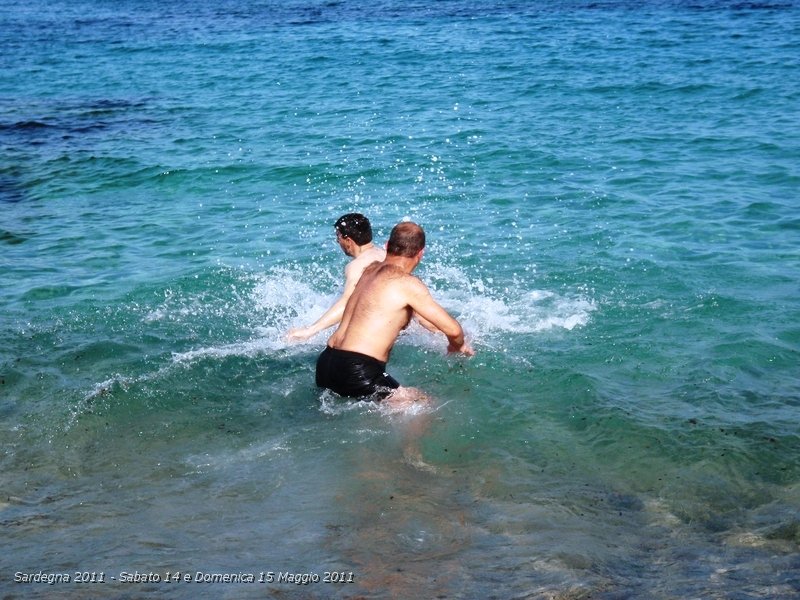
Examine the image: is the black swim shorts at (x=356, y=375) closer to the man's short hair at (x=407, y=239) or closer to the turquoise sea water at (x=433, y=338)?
the turquoise sea water at (x=433, y=338)

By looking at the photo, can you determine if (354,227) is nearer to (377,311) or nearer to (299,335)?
(299,335)

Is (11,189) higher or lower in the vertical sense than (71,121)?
lower

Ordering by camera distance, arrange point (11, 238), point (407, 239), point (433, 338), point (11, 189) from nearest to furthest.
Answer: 1. point (407, 239)
2. point (433, 338)
3. point (11, 238)
4. point (11, 189)

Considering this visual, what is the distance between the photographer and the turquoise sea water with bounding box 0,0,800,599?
5.37m

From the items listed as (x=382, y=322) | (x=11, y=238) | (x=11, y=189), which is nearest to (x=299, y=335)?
(x=382, y=322)

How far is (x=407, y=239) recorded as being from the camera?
677 cm

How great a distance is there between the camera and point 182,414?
7.30 metres

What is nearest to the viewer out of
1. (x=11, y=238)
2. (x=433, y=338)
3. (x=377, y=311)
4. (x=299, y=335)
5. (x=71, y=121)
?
(x=377, y=311)

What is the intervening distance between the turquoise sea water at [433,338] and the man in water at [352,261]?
365 mm

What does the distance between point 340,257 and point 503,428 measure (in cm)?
458

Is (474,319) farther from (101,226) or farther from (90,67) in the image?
(90,67)

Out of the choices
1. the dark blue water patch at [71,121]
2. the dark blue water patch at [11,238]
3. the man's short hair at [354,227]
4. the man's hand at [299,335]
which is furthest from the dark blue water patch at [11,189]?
the man's short hair at [354,227]

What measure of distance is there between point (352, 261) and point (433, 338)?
3.68ft

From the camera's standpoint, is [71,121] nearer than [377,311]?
No
